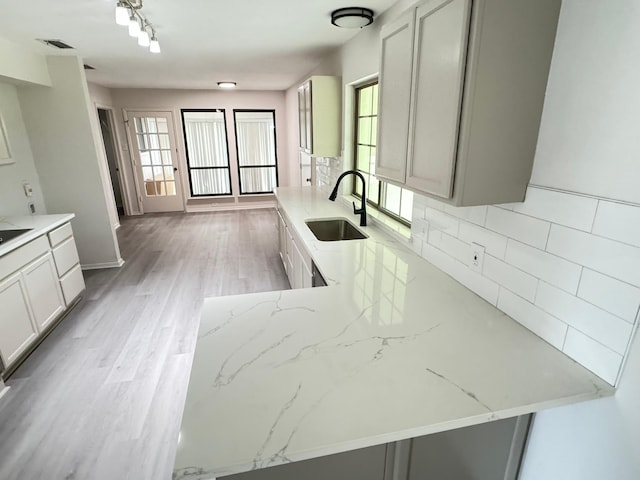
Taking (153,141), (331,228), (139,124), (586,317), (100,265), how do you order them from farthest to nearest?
(153,141), (139,124), (100,265), (331,228), (586,317)

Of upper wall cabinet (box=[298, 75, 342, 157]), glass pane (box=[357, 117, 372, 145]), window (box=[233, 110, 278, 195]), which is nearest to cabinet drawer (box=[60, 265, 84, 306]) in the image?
upper wall cabinet (box=[298, 75, 342, 157])

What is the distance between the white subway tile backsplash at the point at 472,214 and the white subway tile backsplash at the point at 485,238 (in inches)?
1.1

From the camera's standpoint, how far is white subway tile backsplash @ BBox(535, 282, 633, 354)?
3.10 feet

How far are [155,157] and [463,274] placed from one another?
22.4ft

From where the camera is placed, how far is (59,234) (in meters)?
3.06

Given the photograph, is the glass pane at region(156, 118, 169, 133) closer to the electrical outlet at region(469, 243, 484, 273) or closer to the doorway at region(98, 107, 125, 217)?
the doorway at region(98, 107, 125, 217)

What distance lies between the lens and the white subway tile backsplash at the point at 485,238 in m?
1.36

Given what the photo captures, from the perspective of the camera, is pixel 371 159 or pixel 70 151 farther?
pixel 70 151

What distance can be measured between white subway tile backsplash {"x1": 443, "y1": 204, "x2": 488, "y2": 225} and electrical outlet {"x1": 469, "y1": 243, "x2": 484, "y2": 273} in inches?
4.3

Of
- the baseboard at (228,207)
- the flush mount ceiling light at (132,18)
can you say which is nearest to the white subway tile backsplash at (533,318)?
the flush mount ceiling light at (132,18)

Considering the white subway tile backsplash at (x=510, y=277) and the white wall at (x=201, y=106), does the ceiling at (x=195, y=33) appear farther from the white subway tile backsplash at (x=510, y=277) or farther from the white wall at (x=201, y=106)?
the white wall at (x=201, y=106)

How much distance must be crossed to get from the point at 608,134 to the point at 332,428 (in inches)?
43.8

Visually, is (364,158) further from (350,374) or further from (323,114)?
(350,374)

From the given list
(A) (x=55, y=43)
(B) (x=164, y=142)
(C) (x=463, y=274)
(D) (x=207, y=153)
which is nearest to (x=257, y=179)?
(D) (x=207, y=153)
